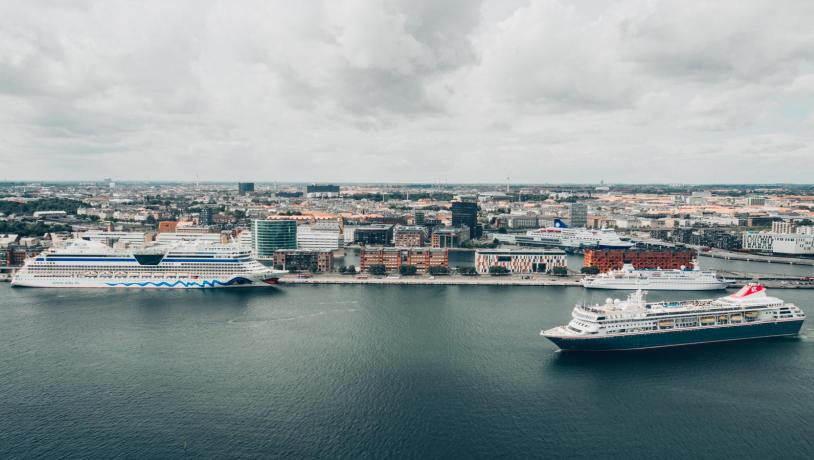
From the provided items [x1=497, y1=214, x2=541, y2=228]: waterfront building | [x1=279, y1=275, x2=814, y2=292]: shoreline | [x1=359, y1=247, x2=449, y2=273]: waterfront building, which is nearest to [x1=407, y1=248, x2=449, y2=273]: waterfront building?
[x1=359, y1=247, x2=449, y2=273]: waterfront building

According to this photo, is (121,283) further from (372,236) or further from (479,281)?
(372,236)

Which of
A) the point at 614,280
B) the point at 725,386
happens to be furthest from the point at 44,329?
the point at 614,280

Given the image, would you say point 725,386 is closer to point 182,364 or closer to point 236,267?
point 182,364

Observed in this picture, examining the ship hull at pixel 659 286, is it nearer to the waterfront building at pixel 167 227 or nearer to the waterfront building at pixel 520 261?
the waterfront building at pixel 520 261

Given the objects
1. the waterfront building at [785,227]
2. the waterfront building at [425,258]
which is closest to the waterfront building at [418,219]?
the waterfront building at [425,258]

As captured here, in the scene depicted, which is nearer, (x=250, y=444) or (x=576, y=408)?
(x=250, y=444)

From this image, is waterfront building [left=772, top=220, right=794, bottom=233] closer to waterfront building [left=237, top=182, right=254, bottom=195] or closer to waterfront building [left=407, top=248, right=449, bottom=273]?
waterfront building [left=407, top=248, right=449, bottom=273]

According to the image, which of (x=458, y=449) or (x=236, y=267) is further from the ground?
(x=236, y=267)
